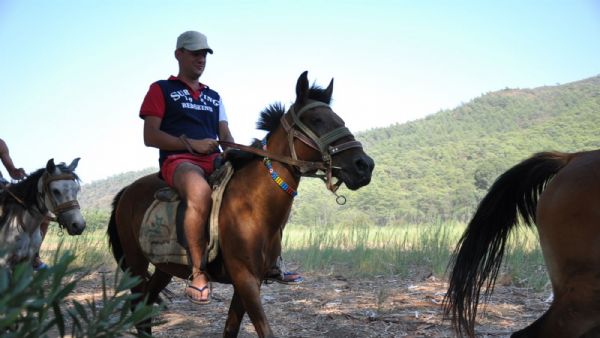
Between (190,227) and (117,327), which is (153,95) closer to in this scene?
(190,227)

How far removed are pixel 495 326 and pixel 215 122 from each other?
353cm

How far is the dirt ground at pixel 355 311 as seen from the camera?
6.28m

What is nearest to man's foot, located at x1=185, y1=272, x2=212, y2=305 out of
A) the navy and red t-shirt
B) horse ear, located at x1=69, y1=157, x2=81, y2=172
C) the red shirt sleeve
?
the navy and red t-shirt

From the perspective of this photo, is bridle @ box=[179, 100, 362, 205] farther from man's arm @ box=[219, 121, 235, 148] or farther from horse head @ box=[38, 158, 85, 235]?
horse head @ box=[38, 158, 85, 235]

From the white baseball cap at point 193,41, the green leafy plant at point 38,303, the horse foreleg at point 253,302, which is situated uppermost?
the white baseball cap at point 193,41

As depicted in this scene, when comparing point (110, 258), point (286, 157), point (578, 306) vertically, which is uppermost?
point (286, 157)

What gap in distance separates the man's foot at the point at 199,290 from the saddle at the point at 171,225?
0.14 meters

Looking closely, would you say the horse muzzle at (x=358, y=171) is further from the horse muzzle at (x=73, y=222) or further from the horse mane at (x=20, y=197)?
the horse mane at (x=20, y=197)

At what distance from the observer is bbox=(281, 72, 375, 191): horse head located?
4035 mm

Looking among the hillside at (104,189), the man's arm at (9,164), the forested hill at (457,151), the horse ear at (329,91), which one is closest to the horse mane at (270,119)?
the horse ear at (329,91)

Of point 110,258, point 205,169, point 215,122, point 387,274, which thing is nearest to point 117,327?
point 205,169

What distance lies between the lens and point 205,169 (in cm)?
507

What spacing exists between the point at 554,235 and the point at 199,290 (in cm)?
239

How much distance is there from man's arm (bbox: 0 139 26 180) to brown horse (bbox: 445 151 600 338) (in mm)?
6246
